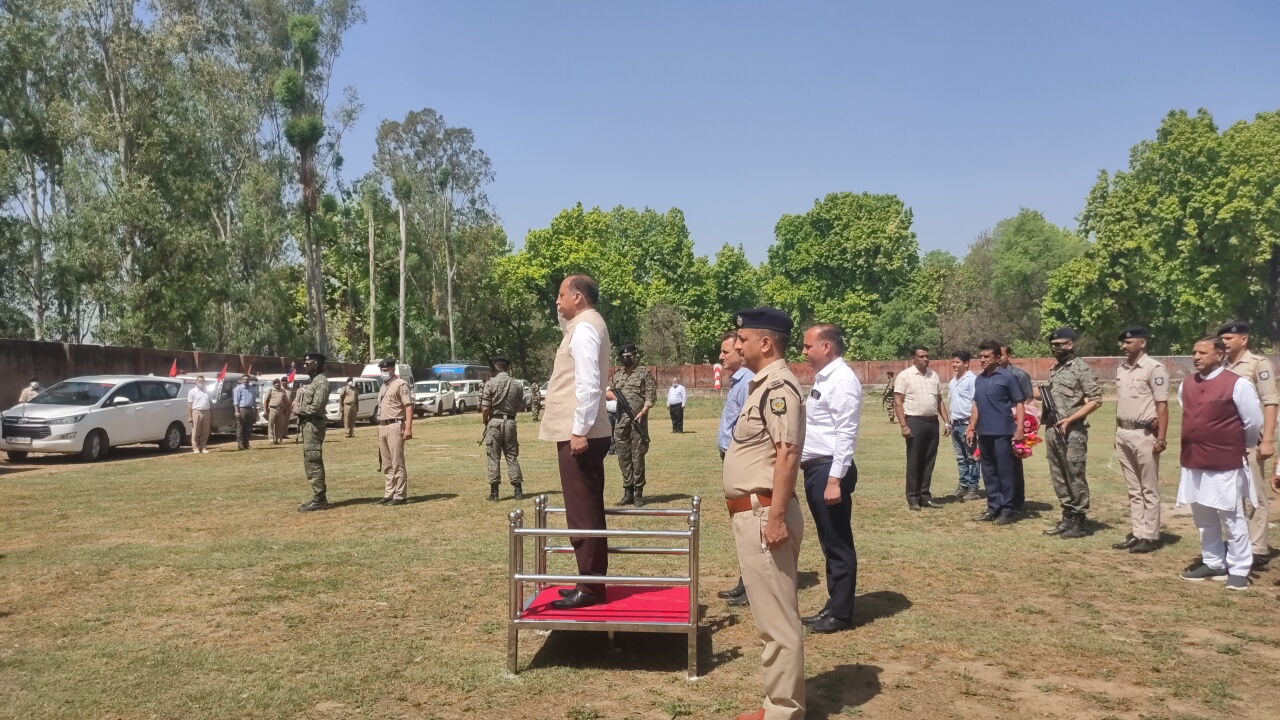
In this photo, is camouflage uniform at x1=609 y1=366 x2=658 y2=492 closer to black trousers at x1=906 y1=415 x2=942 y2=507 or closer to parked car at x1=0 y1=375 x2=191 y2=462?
black trousers at x1=906 y1=415 x2=942 y2=507

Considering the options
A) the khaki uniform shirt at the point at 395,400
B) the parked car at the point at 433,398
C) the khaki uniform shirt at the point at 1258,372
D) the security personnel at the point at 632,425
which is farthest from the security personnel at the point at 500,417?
the parked car at the point at 433,398

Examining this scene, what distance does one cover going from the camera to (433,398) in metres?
39.9

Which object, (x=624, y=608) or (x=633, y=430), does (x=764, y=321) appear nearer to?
(x=624, y=608)

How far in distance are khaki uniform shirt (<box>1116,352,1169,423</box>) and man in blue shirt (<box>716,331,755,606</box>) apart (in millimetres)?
3404

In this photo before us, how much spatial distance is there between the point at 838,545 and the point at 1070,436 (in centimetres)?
425

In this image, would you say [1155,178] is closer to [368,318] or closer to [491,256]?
[491,256]

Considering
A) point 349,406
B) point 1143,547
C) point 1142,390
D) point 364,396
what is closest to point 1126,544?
point 1143,547

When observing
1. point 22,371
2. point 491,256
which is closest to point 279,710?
point 22,371

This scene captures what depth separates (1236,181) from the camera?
4653 centimetres

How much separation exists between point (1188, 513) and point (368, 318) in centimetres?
5166

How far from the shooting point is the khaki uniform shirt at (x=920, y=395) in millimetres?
11594

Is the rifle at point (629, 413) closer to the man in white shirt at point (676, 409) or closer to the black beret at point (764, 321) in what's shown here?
the black beret at point (764, 321)

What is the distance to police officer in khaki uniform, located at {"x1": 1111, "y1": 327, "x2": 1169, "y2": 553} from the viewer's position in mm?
8547

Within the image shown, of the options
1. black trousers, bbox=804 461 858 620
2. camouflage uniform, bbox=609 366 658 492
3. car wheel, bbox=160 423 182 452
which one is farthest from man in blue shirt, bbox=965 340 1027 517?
car wheel, bbox=160 423 182 452
